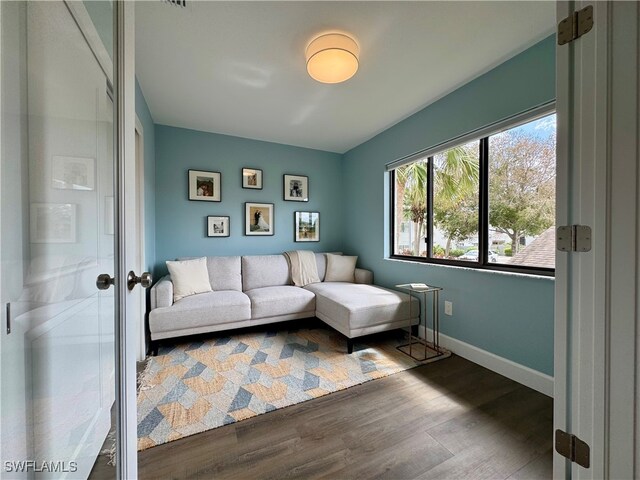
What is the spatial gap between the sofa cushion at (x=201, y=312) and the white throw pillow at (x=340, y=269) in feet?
4.11

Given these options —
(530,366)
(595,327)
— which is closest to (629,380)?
(595,327)

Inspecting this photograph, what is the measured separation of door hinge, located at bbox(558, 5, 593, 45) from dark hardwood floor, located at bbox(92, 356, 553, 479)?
5.97 ft

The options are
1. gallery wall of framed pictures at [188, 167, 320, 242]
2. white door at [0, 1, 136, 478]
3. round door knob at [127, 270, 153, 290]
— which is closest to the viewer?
white door at [0, 1, 136, 478]

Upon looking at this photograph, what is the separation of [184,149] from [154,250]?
52.0 inches

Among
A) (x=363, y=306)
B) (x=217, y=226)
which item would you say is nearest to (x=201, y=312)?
(x=217, y=226)

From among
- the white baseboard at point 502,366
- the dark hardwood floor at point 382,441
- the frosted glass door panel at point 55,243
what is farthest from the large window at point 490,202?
the frosted glass door panel at point 55,243

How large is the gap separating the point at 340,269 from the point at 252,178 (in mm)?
1781

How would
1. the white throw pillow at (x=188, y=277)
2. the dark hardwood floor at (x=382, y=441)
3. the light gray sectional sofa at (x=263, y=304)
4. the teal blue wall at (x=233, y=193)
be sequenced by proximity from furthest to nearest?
the teal blue wall at (x=233, y=193) → the white throw pillow at (x=188, y=277) → the light gray sectional sofa at (x=263, y=304) → the dark hardwood floor at (x=382, y=441)

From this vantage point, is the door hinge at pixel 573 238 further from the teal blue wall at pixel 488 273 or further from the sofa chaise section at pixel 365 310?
the sofa chaise section at pixel 365 310

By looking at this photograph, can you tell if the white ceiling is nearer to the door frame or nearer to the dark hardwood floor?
the door frame

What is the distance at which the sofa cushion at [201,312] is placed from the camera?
2285 mm

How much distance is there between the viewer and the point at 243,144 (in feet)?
11.6

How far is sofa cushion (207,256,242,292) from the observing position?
9.93ft

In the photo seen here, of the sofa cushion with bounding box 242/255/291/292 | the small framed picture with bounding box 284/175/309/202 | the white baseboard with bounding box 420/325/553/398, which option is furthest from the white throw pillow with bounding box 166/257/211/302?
the white baseboard with bounding box 420/325/553/398
